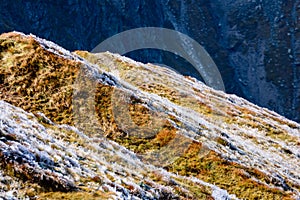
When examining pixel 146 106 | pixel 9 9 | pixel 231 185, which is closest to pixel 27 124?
pixel 146 106

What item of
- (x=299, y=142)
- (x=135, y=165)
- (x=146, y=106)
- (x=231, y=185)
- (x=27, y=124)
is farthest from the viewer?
(x=299, y=142)

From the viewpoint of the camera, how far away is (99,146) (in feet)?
86.3

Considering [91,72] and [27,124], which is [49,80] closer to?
[91,72]

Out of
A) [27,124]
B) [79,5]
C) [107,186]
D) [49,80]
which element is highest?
[79,5]

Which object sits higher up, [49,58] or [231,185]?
[49,58]

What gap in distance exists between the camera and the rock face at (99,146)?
18781mm

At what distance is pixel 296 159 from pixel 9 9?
134 meters

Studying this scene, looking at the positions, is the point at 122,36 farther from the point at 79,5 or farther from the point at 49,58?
the point at 49,58

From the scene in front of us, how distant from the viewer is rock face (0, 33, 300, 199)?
18.8m

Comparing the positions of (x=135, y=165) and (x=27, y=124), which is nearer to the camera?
(x=27, y=124)

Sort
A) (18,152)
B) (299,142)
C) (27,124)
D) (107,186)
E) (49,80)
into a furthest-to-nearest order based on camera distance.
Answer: (299,142)
(49,80)
(27,124)
(107,186)
(18,152)

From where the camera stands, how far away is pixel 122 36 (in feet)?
620

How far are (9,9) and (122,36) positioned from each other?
189 feet

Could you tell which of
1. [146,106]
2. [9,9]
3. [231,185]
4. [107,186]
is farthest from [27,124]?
[9,9]
